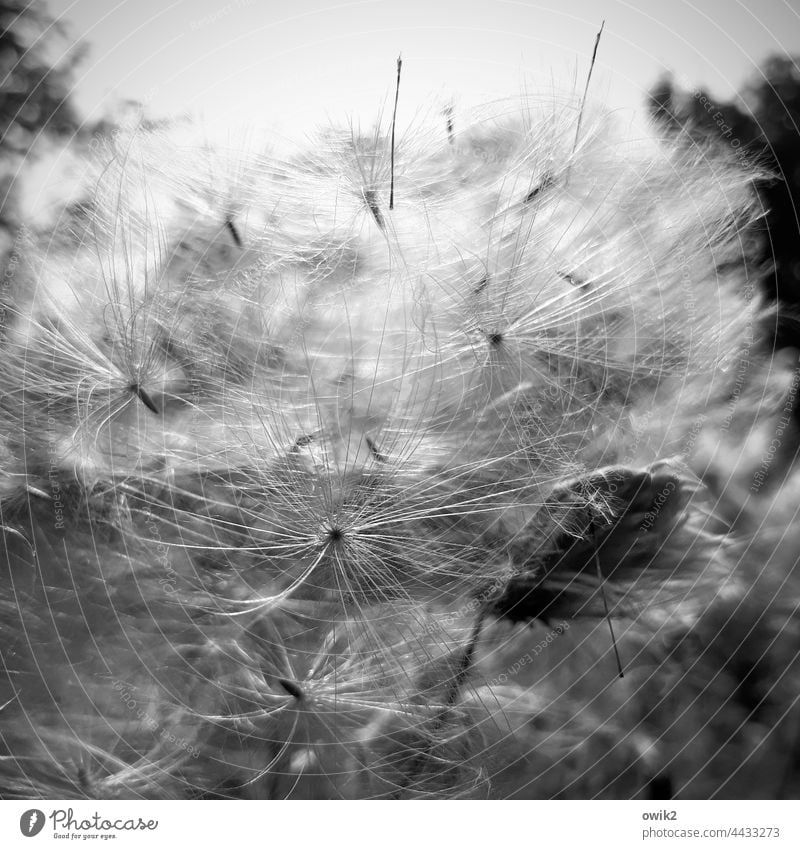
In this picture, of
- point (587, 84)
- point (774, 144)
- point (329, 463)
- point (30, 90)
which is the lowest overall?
point (329, 463)

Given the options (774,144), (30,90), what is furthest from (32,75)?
(774,144)

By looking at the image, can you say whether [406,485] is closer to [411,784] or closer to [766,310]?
[411,784]

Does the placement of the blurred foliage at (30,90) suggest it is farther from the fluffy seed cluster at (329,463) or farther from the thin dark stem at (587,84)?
the thin dark stem at (587,84)

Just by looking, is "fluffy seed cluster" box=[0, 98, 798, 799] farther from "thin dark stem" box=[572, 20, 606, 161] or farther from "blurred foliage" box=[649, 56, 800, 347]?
"blurred foliage" box=[649, 56, 800, 347]

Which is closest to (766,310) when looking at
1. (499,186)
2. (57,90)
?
(499,186)

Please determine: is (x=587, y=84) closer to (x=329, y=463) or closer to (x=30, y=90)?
(x=329, y=463)
